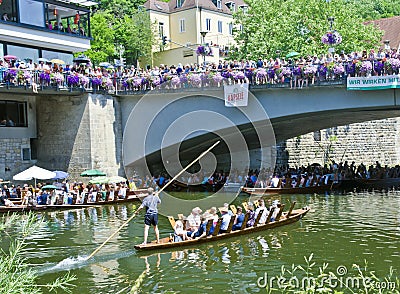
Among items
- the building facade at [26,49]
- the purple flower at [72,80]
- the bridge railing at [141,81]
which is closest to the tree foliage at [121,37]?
the building facade at [26,49]

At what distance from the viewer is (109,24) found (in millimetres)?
48938

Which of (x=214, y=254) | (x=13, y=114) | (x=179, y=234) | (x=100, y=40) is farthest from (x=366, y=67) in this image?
(x=100, y=40)

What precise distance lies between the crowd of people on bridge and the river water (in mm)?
5594

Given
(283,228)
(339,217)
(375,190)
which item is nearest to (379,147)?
(375,190)

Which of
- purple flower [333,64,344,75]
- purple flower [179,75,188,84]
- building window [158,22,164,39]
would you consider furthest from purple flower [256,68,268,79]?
building window [158,22,164,39]

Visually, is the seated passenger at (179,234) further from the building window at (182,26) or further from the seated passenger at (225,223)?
the building window at (182,26)

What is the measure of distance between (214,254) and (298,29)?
2475cm

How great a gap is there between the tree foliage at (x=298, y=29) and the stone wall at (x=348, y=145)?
17.4 ft

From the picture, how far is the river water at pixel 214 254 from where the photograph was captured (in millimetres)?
11570

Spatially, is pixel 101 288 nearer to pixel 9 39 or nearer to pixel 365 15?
pixel 9 39

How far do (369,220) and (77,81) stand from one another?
43.9 ft

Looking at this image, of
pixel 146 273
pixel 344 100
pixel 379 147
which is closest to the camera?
pixel 146 273

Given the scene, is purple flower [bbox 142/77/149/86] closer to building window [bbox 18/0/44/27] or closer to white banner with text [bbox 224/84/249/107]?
white banner with text [bbox 224/84/249/107]

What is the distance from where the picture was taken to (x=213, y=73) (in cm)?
2412
